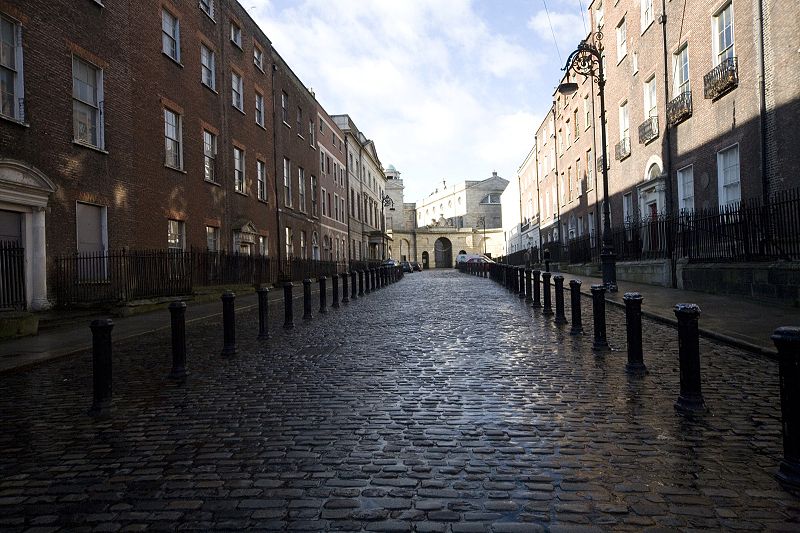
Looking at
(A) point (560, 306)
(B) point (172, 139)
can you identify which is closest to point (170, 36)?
(B) point (172, 139)

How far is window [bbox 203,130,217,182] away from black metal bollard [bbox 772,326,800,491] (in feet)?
67.3

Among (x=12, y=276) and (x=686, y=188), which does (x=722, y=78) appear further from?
(x=12, y=276)

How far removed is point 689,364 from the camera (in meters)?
4.61

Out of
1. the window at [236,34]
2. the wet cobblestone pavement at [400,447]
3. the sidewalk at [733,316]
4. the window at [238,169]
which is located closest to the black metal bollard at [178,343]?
the wet cobblestone pavement at [400,447]

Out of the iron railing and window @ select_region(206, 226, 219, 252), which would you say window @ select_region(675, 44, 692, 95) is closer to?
window @ select_region(206, 226, 219, 252)

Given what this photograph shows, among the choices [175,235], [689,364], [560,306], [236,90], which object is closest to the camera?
[689,364]

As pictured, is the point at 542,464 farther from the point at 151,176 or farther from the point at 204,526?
the point at 151,176

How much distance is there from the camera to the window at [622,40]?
24.7m

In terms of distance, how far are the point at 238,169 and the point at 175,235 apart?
243 inches

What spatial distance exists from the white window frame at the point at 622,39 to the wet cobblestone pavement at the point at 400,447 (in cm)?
2155

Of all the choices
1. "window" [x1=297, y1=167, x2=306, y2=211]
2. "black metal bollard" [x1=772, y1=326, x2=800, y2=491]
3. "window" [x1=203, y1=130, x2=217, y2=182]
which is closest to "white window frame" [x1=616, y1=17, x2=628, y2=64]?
"window" [x1=203, y1=130, x2=217, y2=182]

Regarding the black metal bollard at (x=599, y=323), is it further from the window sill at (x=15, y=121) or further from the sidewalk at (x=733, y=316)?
the window sill at (x=15, y=121)

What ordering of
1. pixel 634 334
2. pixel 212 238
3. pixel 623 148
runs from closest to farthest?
pixel 634 334 → pixel 212 238 → pixel 623 148

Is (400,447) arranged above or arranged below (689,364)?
below
